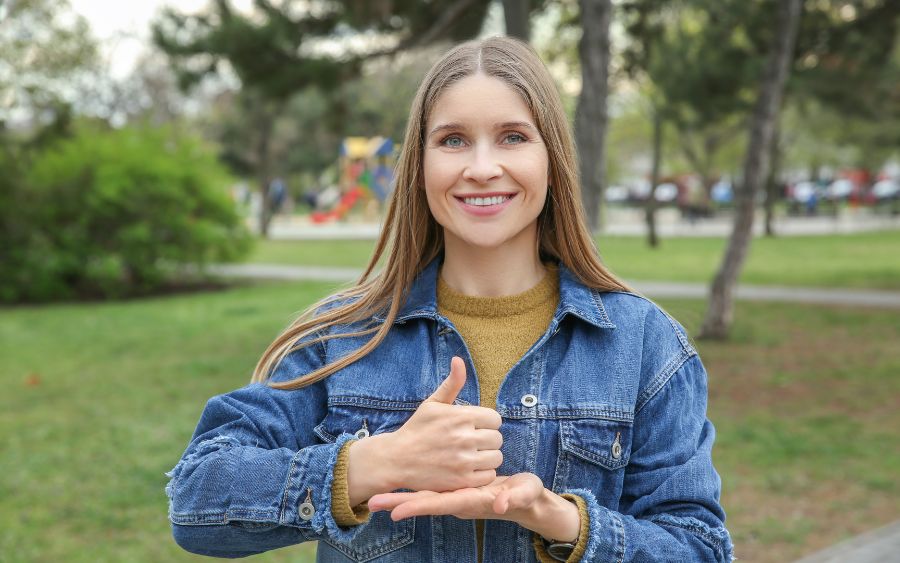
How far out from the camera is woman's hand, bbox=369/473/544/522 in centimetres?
146

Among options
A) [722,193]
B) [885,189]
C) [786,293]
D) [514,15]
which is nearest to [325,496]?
[514,15]

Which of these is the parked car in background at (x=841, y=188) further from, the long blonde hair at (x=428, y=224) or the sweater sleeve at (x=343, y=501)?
the sweater sleeve at (x=343, y=501)

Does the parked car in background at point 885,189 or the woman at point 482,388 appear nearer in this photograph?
the woman at point 482,388

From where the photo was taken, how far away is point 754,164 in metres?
9.75

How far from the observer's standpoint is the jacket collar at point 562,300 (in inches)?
70.2

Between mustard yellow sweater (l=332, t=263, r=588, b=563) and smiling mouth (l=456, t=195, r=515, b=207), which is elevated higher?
smiling mouth (l=456, t=195, r=515, b=207)

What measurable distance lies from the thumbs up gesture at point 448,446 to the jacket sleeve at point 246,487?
0.55ft

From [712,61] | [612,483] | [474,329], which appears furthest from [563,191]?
[712,61]

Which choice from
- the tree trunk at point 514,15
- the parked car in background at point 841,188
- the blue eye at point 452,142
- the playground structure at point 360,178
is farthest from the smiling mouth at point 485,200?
the parked car in background at point 841,188

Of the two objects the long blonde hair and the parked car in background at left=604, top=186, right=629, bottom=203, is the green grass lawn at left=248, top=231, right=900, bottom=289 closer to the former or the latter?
the long blonde hair

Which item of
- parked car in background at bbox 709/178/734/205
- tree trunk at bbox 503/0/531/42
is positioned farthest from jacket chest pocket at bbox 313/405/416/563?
parked car in background at bbox 709/178/734/205

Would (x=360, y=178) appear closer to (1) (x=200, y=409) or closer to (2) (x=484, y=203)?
(1) (x=200, y=409)

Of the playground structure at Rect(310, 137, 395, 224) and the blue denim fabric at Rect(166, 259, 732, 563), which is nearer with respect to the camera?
the blue denim fabric at Rect(166, 259, 732, 563)

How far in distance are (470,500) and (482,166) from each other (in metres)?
0.61
